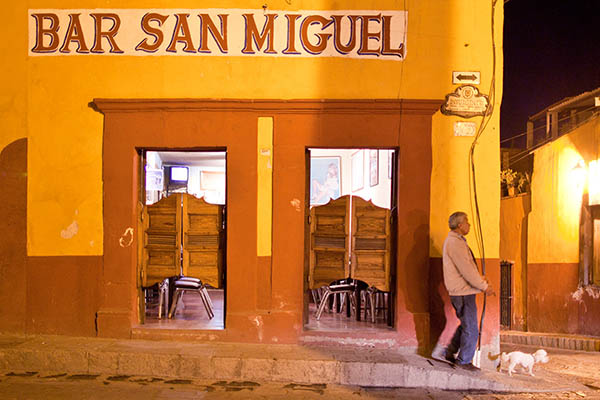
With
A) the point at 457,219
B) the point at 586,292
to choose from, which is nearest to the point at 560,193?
the point at 586,292

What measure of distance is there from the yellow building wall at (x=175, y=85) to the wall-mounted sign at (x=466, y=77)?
0.06 metres

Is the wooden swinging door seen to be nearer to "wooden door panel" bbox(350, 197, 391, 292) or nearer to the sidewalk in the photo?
the sidewalk

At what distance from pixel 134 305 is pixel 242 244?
1737mm

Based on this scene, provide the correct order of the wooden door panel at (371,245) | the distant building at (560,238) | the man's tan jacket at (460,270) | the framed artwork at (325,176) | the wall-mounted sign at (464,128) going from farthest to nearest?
the framed artwork at (325,176) < the distant building at (560,238) < the wooden door panel at (371,245) < the wall-mounted sign at (464,128) < the man's tan jacket at (460,270)

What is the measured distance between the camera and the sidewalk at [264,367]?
20.1ft

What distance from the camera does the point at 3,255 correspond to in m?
7.26

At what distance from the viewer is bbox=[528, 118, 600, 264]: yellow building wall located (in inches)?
472

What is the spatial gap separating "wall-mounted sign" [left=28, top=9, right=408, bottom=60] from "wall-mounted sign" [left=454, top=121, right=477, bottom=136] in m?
1.20

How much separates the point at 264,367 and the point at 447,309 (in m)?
2.54

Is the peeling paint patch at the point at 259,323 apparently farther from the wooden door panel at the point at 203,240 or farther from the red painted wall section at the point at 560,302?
the red painted wall section at the point at 560,302

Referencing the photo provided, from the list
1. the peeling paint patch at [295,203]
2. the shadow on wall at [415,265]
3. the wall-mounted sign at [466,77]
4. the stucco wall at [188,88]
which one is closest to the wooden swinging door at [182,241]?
the stucco wall at [188,88]

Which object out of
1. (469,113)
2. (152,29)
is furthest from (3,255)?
(469,113)

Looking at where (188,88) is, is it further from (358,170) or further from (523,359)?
(358,170)

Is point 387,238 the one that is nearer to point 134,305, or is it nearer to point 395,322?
point 395,322
